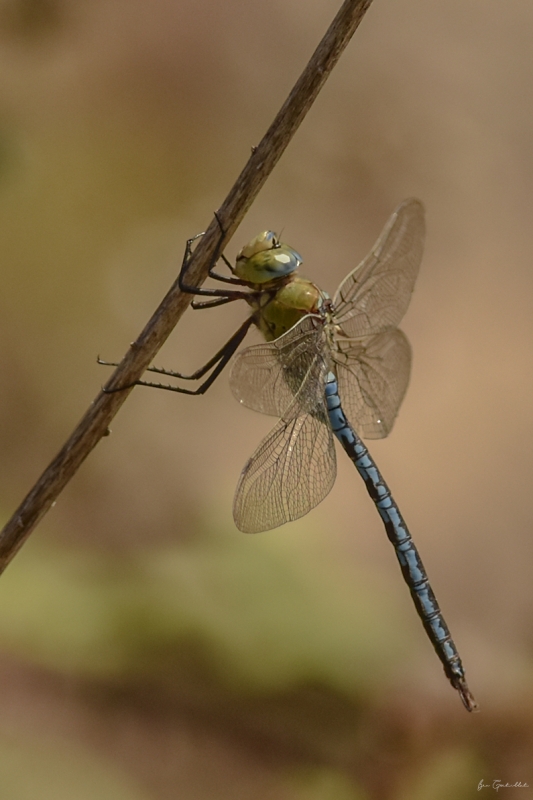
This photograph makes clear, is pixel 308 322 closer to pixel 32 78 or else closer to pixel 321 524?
pixel 321 524

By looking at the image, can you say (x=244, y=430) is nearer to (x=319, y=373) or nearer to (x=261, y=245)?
(x=319, y=373)

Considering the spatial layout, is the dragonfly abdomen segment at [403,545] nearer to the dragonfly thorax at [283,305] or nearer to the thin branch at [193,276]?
the dragonfly thorax at [283,305]

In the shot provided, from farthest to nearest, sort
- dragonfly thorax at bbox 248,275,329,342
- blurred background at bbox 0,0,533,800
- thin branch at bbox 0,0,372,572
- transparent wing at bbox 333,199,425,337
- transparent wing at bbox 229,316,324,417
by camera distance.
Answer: blurred background at bbox 0,0,533,800
transparent wing at bbox 333,199,425,337
dragonfly thorax at bbox 248,275,329,342
transparent wing at bbox 229,316,324,417
thin branch at bbox 0,0,372,572

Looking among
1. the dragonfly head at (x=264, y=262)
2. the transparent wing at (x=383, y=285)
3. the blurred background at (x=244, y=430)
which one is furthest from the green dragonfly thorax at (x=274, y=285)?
the blurred background at (x=244, y=430)

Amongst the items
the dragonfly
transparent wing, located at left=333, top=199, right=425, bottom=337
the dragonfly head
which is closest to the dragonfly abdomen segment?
the dragonfly

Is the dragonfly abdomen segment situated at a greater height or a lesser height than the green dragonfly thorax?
lesser

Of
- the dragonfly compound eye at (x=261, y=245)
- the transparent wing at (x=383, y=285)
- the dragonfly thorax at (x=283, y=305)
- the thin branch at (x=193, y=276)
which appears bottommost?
the thin branch at (x=193, y=276)

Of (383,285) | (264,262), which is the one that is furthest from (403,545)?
(264,262)

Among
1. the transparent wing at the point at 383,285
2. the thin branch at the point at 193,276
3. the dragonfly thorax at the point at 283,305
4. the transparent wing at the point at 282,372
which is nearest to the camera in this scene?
the thin branch at the point at 193,276

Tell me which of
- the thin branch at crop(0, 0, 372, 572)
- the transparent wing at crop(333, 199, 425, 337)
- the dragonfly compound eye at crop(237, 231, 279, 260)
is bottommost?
the thin branch at crop(0, 0, 372, 572)

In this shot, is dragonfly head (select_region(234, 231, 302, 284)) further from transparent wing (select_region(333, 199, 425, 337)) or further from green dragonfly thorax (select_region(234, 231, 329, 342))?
transparent wing (select_region(333, 199, 425, 337))
